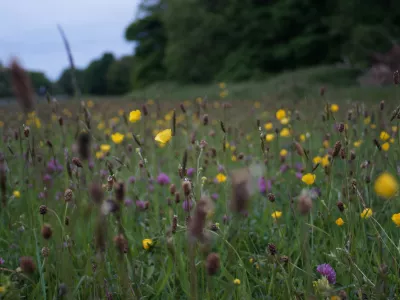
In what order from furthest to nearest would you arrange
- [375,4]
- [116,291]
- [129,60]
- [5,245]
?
1. [129,60]
2. [375,4]
3. [5,245]
4. [116,291]

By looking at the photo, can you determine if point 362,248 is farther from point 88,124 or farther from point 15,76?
point 15,76

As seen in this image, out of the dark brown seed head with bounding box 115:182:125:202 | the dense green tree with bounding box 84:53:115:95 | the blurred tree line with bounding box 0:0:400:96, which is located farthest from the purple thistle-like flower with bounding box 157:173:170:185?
the dense green tree with bounding box 84:53:115:95

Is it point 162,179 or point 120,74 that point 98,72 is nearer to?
point 120,74

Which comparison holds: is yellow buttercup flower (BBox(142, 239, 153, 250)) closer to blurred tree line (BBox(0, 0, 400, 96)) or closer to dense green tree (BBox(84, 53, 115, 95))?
blurred tree line (BBox(0, 0, 400, 96))

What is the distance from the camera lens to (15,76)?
70 cm

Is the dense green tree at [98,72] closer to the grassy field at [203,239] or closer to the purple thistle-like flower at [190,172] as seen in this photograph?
the purple thistle-like flower at [190,172]

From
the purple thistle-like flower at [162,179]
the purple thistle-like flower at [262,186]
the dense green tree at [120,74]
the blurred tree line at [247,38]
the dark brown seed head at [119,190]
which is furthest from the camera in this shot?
the dense green tree at [120,74]

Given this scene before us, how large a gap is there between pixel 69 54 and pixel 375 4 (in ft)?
59.4

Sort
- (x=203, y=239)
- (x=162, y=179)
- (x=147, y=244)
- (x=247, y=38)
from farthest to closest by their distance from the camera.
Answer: (x=247, y=38), (x=162, y=179), (x=147, y=244), (x=203, y=239)

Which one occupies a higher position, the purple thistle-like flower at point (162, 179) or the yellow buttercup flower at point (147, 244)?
the purple thistle-like flower at point (162, 179)

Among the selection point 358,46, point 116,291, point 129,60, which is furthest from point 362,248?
point 129,60

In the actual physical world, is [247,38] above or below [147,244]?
above

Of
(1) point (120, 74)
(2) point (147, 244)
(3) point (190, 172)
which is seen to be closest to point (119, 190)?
(2) point (147, 244)

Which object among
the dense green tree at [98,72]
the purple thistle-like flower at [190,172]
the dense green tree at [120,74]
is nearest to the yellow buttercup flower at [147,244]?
the purple thistle-like flower at [190,172]
